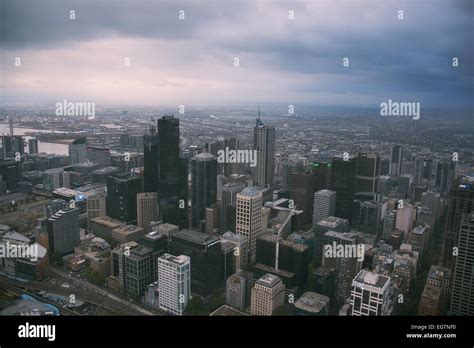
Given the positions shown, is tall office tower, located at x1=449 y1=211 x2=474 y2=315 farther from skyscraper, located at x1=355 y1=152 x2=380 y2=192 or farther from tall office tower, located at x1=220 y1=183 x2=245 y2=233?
tall office tower, located at x1=220 y1=183 x2=245 y2=233

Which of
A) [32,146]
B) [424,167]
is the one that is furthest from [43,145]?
[424,167]

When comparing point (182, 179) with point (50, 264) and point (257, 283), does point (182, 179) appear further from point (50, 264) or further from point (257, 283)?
point (257, 283)

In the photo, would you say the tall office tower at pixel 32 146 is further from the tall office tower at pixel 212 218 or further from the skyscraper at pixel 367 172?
the skyscraper at pixel 367 172

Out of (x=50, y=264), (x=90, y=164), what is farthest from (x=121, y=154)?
(x=50, y=264)

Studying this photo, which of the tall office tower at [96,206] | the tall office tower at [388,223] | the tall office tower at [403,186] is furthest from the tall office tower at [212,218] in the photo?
the tall office tower at [403,186]

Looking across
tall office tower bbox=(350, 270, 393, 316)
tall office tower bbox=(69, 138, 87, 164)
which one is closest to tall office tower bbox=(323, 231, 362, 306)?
tall office tower bbox=(350, 270, 393, 316)
